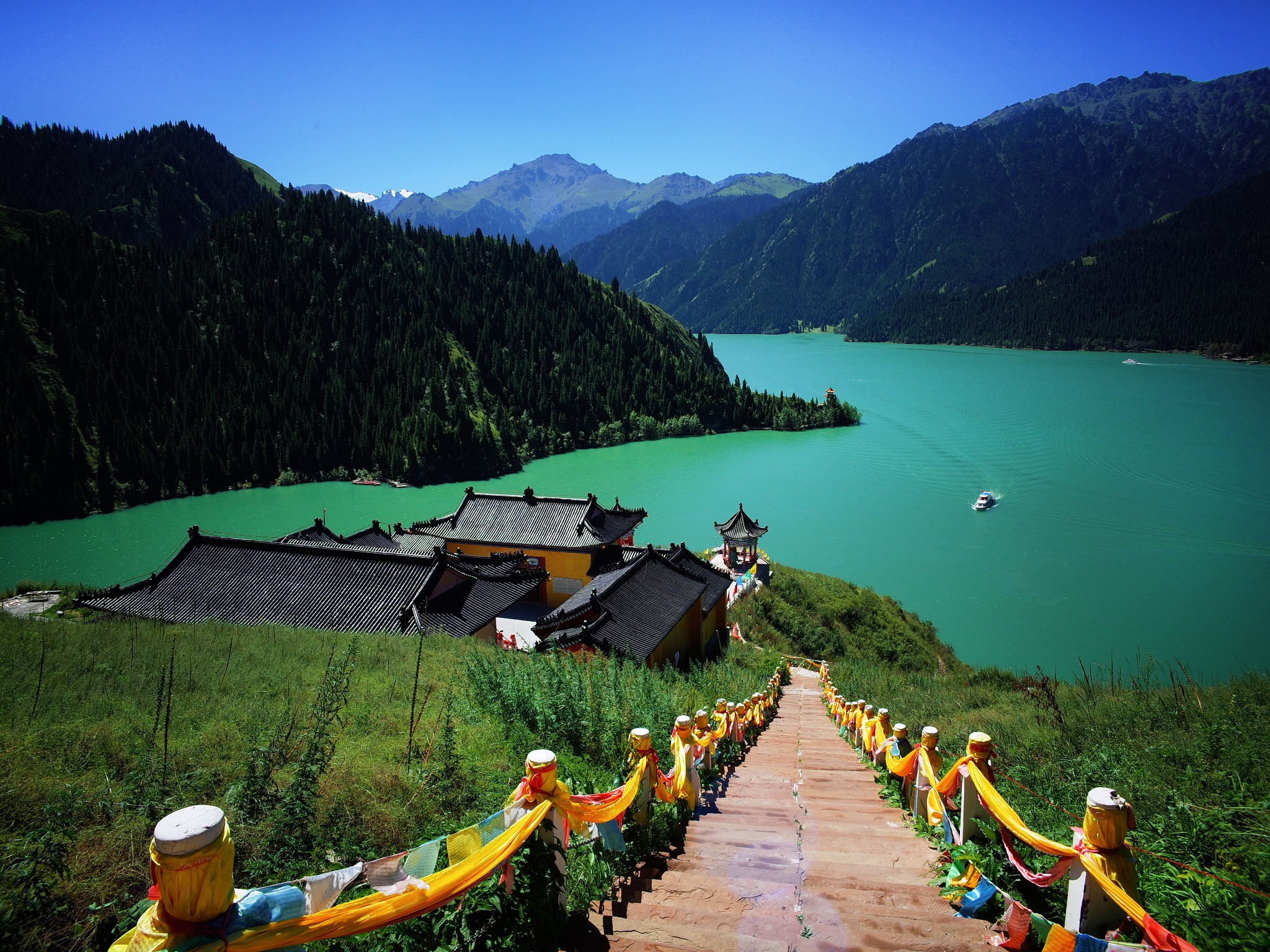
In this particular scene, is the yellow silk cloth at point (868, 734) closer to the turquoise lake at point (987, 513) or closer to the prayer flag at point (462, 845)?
the prayer flag at point (462, 845)

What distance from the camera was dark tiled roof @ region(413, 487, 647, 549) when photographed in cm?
3052

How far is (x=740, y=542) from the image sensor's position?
37.6 metres

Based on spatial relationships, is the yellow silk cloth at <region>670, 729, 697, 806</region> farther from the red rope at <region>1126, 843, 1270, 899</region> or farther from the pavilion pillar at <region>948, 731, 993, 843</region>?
the red rope at <region>1126, 843, 1270, 899</region>

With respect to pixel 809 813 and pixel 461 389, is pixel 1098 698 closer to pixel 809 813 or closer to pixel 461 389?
pixel 809 813

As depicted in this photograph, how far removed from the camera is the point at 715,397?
97500 millimetres

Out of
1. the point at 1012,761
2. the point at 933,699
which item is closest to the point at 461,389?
the point at 933,699

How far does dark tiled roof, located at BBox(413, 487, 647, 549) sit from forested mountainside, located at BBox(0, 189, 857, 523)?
4104cm

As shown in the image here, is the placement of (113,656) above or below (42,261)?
below

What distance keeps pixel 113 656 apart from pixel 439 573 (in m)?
11.6

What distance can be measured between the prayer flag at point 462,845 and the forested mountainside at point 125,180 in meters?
134

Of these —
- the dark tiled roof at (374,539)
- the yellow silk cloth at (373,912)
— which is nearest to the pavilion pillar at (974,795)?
the yellow silk cloth at (373,912)

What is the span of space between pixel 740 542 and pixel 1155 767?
30129 millimetres

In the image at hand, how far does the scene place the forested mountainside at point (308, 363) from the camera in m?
Answer: 61.7

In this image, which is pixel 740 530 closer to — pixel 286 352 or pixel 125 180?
pixel 286 352
